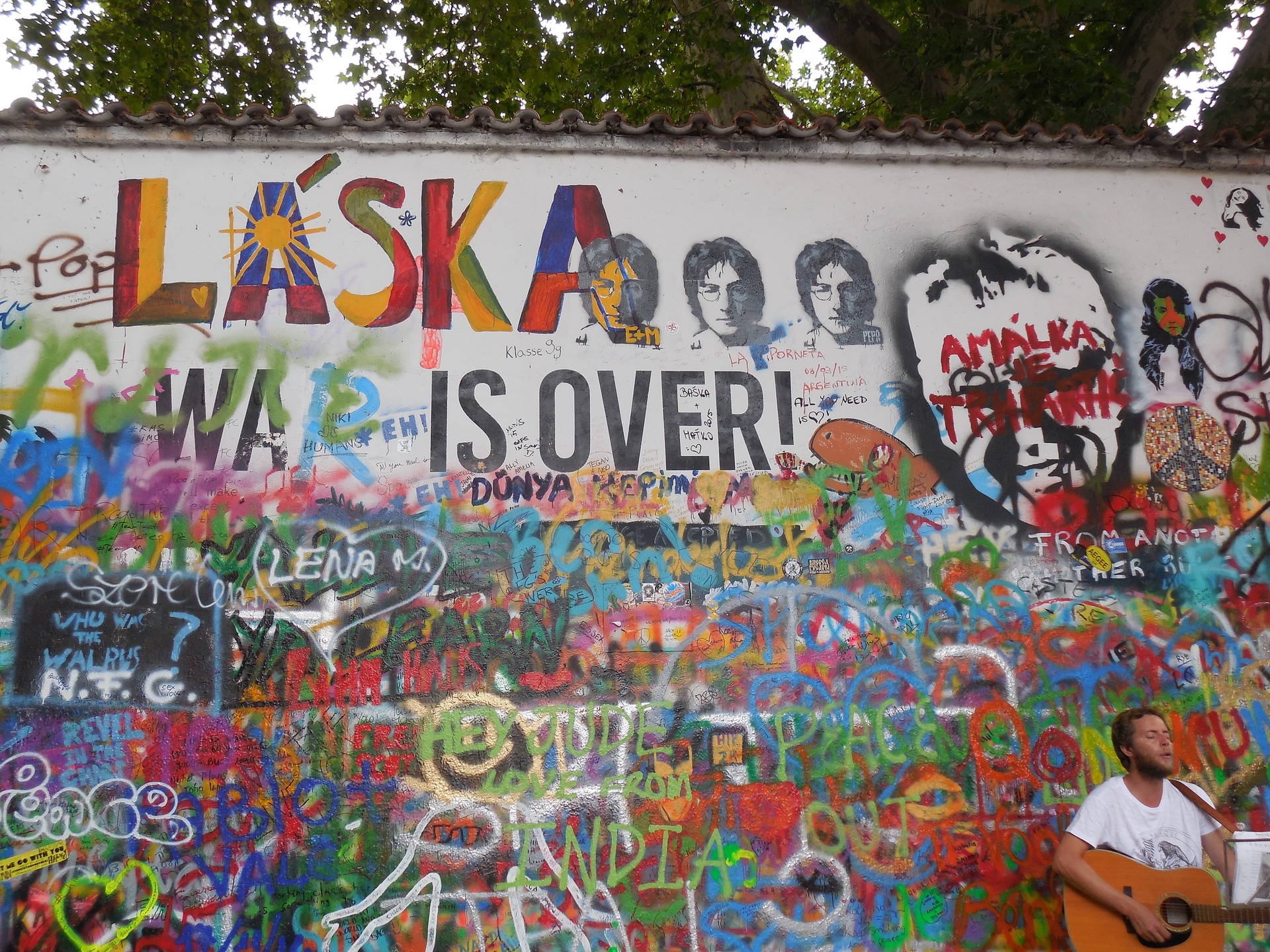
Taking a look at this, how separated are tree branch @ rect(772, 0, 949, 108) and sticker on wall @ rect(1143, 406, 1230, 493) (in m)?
4.90

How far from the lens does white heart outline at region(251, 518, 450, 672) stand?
14.5ft

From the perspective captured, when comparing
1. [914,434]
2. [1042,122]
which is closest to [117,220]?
[914,434]

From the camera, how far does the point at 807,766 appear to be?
4.45m

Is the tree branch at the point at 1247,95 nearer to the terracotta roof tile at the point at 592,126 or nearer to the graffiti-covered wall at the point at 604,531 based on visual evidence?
the terracotta roof tile at the point at 592,126

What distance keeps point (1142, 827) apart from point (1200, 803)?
1.13ft

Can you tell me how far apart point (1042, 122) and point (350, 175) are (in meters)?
5.39

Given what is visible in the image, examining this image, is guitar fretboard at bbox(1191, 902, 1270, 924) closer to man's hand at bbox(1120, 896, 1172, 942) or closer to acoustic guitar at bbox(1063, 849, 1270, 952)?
acoustic guitar at bbox(1063, 849, 1270, 952)

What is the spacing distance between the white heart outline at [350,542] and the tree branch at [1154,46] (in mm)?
7032

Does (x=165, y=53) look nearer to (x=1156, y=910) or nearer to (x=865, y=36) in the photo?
(x=865, y=36)

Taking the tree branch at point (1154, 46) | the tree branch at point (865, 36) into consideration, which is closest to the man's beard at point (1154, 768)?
the tree branch at point (1154, 46)

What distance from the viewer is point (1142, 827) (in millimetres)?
4035

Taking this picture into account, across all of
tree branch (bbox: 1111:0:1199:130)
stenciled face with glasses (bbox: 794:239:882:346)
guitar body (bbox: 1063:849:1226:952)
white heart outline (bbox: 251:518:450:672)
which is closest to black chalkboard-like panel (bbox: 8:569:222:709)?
white heart outline (bbox: 251:518:450:672)

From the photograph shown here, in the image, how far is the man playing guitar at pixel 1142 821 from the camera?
13.1 feet

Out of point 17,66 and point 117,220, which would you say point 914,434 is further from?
point 17,66
